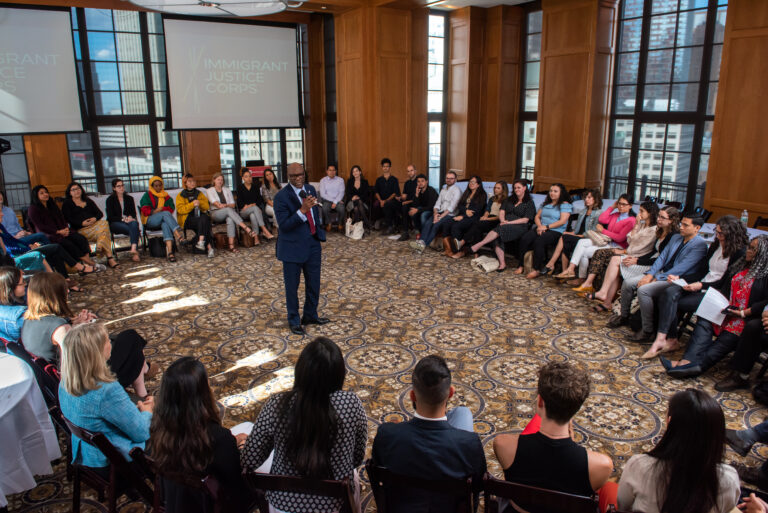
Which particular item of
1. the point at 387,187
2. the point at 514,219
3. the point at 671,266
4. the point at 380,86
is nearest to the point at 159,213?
the point at 387,187

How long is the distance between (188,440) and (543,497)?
1316mm

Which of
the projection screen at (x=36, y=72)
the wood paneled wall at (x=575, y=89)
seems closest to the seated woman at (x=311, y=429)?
the wood paneled wall at (x=575, y=89)

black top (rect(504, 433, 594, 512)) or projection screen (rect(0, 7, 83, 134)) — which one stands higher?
projection screen (rect(0, 7, 83, 134))

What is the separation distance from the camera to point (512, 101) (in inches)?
422

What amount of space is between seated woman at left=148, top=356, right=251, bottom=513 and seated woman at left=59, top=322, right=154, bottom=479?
0.54 metres

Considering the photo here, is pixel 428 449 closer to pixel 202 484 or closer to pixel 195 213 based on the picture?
pixel 202 484

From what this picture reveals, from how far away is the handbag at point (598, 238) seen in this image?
21.2ft

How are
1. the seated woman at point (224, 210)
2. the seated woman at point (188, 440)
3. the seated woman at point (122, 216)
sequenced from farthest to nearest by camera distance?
the seated woman at point (224, 210) < the seated woman at point (122, 216) < the seated woman at point (188, 440)

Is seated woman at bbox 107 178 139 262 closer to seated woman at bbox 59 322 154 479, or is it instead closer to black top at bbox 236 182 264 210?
black top at bbox 236 182 264 210

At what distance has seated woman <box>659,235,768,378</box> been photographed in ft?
14.1

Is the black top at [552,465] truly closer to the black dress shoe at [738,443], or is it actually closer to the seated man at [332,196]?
the black dress shoe at [738,443]

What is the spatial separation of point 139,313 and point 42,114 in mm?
4761

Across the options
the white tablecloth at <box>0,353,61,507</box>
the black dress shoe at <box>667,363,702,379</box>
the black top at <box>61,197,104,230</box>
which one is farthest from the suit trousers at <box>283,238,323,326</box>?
the black top at <box>61,197,104,230</box>

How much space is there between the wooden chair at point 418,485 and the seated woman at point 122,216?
678 centimetres
